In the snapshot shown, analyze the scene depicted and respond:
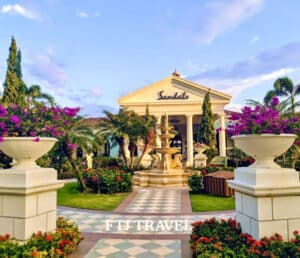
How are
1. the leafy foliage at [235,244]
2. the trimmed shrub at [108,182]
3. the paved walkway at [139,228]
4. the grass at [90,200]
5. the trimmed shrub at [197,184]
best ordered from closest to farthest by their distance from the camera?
the leafy foliage at [235,244] < the paved walkway at [139,228] < the grass at [90,200] < the trimmed shrub at [108,182] < the trimmed shrub at [197,184]

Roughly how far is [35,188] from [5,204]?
52cm

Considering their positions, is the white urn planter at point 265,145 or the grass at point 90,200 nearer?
the white urn planter at point 265,145

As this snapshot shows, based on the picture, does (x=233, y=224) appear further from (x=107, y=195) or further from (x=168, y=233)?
(x=107, y=195)

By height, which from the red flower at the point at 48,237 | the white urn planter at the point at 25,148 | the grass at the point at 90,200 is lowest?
the grass at the point at 90,200

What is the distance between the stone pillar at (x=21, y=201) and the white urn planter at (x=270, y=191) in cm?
315

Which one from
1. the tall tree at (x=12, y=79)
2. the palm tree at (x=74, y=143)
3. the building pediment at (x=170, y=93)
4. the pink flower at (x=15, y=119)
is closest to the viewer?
the pink flower at (x=15, y=119)

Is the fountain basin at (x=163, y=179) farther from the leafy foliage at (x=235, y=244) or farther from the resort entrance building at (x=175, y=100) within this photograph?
the resort entrance building at (x=175, y=100)

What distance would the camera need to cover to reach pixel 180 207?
9.50 meters

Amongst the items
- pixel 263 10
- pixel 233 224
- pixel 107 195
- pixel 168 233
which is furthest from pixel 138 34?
pixel 233 224

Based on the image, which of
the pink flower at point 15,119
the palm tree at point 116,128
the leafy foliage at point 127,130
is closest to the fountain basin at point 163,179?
the leafy foliage at point 127,130

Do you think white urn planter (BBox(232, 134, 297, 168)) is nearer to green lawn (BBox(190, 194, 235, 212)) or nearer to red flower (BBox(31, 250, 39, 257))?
red flower (BBox(31, 250, 39, 257))

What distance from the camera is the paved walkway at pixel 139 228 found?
4.96 m

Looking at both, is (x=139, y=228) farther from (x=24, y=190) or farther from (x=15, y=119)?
(x=15, y=119)

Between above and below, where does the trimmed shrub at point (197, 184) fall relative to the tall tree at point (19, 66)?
below
